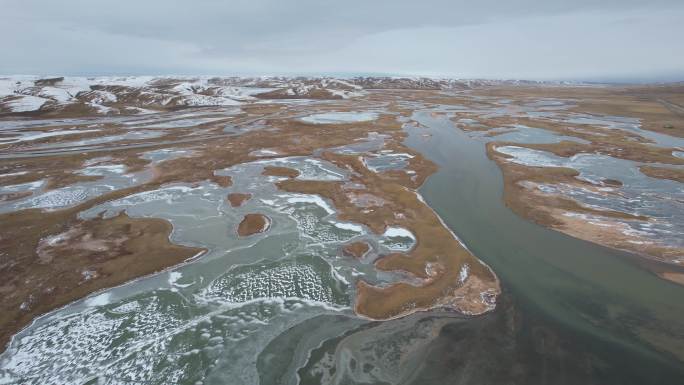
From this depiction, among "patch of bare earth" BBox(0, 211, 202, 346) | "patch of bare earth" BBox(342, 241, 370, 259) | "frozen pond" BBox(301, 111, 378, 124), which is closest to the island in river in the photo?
"patch of bare earth" BBox(0, 211, 202, 346)

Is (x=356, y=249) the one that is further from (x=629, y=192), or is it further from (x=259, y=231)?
(x=629, y=192)

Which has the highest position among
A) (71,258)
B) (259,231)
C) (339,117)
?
(339,117)

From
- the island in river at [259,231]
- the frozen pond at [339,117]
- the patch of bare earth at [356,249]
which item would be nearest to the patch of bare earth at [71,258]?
the island in river at [259,231]

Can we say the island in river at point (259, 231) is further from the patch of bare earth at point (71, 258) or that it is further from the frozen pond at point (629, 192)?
the frozen pond at point (629, 192)

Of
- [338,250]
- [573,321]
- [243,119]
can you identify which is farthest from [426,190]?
[243,119]

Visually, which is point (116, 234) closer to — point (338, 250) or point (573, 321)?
point (338, 250)

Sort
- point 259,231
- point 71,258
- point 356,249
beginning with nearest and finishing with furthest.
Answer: point 71,258
point 356,249
point 259,231

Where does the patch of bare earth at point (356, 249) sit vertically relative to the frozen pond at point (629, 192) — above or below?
below

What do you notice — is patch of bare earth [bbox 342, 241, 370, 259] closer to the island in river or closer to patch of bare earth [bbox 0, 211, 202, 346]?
the island in river

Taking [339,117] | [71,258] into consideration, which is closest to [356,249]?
[71,258]

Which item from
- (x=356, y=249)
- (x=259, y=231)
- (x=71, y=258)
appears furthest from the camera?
(x=259, y=231)

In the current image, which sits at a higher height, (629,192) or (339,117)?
(339,117)
